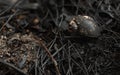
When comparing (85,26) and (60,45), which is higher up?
(85,26)

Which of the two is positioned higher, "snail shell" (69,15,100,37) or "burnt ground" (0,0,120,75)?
"snail shell" (69,15,100,37)

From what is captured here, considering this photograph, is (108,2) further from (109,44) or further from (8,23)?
(8,23)

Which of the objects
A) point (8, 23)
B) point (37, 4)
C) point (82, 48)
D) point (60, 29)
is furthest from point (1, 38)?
point (37, 4)

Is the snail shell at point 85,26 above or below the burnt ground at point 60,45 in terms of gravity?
above

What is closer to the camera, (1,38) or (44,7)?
(1,38)
